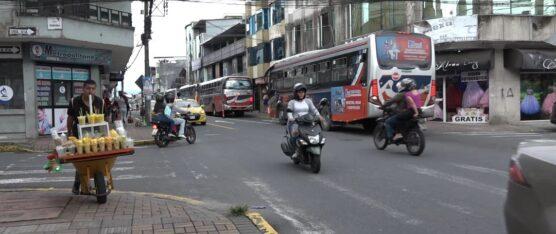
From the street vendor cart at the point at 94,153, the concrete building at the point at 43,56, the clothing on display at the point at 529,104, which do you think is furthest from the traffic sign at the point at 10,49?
the clothing on display at the point at 529,104

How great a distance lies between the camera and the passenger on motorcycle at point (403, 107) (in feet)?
41.9

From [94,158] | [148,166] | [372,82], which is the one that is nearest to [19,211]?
[94,158]

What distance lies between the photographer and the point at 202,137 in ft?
66.3

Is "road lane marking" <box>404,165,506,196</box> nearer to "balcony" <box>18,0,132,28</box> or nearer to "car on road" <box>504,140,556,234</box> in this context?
"car on road" <box>504,140,556,234</box>

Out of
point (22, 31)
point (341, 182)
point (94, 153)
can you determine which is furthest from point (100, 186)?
point (22, 31)

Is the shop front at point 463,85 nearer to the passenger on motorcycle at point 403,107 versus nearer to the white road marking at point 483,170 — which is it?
the passenger on motorcycle at point 403,107

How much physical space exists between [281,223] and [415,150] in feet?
21.8

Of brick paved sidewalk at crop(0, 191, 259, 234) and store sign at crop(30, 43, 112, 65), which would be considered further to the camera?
store sign at crop(30, 43, 112, 65)

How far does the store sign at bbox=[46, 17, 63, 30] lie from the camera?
1991 centimetres

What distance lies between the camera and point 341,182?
9.48 m

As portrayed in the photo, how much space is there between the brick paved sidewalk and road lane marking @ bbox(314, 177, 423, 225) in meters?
1.77

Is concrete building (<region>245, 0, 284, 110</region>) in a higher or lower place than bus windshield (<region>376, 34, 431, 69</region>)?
higher

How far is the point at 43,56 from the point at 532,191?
65.2 ft

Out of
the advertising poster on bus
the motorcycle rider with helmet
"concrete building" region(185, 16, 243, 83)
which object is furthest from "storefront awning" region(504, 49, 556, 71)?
"concrete building" region(185, 16, 243, 83)
